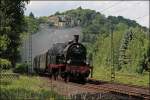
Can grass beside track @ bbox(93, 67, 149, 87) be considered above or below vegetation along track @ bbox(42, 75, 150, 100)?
below

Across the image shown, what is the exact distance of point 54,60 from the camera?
39781mm

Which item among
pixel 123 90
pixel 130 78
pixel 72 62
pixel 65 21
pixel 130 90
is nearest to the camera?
pixel 123 90

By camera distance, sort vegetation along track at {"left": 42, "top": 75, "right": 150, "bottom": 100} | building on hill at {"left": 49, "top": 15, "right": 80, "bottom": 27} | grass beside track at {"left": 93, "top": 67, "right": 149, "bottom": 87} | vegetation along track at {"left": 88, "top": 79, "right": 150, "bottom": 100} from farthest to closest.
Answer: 1. building on hill at {"left": 49, "top": 15, "right": 80, "bottom": 27}
2. grass beside track at {"left": 93, "top": 67, "right": 149, "bottom": 87}
3. vegetation along track at {"left": 88, "top": 79, "right": 150, "bottom": 100}
4. vegetation along track at {"left": 42, "top": 75, "right": 150, "bottom": 100}

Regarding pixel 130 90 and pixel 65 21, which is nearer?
pixel 130 90

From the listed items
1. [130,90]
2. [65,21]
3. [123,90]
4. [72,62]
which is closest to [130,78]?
[72,62]

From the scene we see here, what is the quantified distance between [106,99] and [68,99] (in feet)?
6.26

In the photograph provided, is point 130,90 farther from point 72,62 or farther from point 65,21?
point 65,21

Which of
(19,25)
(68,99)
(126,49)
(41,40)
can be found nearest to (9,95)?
(68,99)

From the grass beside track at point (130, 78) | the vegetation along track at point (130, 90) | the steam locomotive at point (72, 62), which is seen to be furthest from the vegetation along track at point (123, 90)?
the grass beside track at point (130, 78)

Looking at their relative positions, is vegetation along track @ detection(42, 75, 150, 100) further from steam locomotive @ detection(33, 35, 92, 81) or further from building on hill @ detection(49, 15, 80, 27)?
building on hill @ detection(49, 15, 80, 27)

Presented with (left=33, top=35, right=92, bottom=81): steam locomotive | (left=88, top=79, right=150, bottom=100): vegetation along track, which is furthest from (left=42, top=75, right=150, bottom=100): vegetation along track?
(left=33, top=35, right=92, bottom=81): steam locomotive

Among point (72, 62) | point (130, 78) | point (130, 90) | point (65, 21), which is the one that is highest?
point (65, 21)

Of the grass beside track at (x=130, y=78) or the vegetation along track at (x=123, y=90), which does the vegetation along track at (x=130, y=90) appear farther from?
the grass beside track at (x=130, y=78)

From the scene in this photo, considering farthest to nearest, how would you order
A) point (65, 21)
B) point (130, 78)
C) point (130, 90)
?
point (65, 21)
point (130, 78)
point (130, 90)
